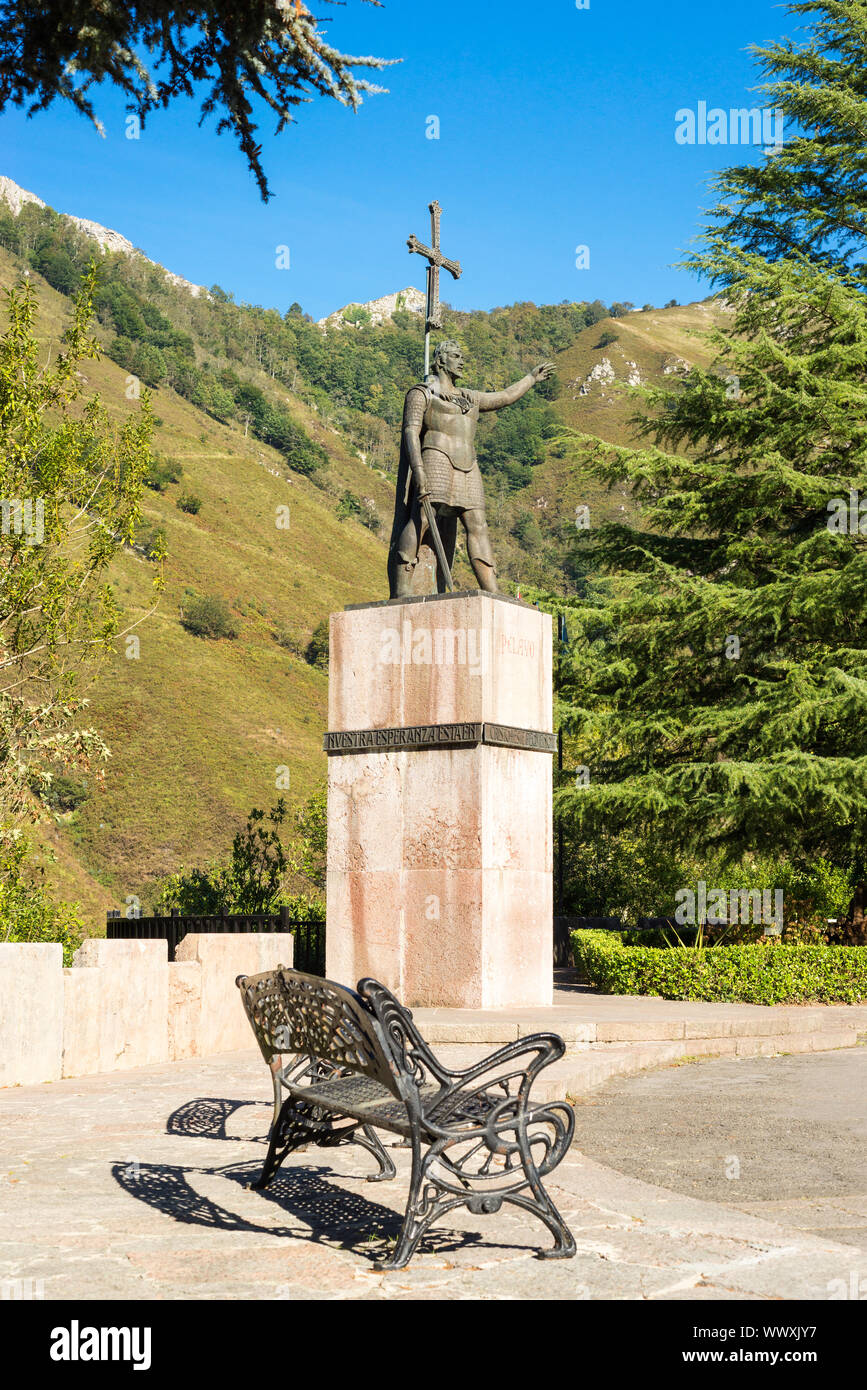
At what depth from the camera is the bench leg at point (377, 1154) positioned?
530cm

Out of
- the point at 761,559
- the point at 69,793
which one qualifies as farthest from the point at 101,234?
the point at 761,559

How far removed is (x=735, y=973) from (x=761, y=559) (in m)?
8.07

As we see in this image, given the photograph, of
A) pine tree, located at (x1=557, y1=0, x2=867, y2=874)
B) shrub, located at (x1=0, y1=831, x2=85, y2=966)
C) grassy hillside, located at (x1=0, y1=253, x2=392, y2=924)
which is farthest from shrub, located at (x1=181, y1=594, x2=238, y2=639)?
shrub, located at (x1=0, y1=831, x2=85, y2=966)

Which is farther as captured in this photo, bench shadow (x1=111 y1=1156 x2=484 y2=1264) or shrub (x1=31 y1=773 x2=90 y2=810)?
shrub (x1=31 y1=773 x2=90 y2=810)

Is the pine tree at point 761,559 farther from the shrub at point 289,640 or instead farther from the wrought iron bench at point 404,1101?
the shrub at point 289,640

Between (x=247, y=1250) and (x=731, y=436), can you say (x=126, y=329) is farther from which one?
(x=247, y=1250)

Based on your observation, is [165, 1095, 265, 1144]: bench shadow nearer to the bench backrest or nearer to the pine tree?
the bench backrest

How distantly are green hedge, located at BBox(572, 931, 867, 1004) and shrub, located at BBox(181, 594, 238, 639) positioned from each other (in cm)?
5747

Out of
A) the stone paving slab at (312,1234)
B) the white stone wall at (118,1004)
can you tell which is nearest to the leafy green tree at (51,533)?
the white stone wall at (118,1004)

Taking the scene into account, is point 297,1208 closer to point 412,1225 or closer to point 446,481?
point 412,1225

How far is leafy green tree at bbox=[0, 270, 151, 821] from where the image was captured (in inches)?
480

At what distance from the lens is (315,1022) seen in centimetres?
462
